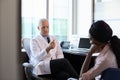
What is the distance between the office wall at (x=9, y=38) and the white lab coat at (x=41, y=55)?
579mm

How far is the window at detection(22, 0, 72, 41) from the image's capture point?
172 inches

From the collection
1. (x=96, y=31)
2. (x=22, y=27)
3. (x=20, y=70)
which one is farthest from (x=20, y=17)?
(x=96, y=31)

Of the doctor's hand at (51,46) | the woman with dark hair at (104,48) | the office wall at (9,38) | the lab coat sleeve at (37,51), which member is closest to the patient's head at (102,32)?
the woman with dark hair at (104,48)

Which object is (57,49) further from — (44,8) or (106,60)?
(106,60)

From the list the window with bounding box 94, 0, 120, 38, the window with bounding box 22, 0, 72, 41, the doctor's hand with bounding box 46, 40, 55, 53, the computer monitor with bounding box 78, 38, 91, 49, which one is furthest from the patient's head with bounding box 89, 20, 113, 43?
the window with bounding box 22, 0, 72, 41

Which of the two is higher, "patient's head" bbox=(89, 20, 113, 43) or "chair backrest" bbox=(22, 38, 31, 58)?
"patient's head" bbox=(89, 20, 113, 43)

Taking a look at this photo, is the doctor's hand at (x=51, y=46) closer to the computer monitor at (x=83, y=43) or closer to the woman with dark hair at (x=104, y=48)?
the computer monitor at (x=83, y=43)

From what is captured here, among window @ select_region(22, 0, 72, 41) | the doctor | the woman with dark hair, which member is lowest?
the doctor

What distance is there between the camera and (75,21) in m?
4.79

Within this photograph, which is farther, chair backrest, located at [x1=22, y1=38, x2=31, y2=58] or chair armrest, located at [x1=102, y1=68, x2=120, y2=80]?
chair backrest, located at [x1=22, y1=38, x2=31, y2=58]

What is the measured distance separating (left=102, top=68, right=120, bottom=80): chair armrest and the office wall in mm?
2574

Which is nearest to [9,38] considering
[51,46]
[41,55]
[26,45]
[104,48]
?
[26,45]

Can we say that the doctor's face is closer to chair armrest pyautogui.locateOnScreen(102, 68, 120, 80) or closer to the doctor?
the doctor

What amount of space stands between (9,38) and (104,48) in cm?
249
